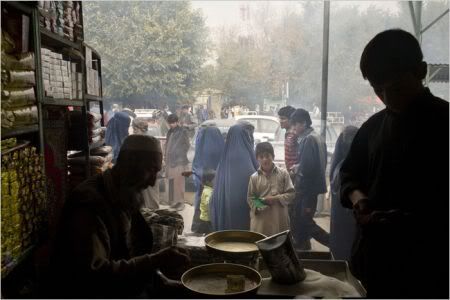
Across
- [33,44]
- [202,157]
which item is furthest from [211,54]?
[33,44]

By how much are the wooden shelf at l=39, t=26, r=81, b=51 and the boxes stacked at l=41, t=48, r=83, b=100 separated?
0.09 metres

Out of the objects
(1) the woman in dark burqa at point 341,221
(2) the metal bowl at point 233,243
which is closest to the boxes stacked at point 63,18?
(2) the metal bowl at point 233,243

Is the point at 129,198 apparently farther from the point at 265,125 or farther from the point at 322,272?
the point at 265,125

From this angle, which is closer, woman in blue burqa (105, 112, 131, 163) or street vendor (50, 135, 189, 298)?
street vendor (50, 135, 189, 298)

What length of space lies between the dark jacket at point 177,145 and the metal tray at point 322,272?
548 centimetres

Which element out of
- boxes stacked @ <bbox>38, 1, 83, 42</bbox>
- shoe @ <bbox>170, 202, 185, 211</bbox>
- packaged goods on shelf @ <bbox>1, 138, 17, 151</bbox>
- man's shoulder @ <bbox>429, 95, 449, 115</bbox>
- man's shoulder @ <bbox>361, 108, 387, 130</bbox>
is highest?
boxes stacked @ <bbox>38, 1, 83, 42</bbox>

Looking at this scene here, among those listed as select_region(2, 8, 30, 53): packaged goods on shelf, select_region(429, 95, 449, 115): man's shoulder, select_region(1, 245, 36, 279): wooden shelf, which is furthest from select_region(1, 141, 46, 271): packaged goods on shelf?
select_region(429, 95, 449, 115): man's shoulder

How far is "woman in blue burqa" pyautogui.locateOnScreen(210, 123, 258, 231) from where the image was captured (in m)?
4.72

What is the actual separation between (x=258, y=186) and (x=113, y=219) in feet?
8.73

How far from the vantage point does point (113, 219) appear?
1.91m

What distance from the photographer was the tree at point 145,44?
11.2 meters

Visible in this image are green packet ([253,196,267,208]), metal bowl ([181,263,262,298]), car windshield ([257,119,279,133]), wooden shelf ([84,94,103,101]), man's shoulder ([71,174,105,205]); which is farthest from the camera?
car windshield ([257,119,279,133])

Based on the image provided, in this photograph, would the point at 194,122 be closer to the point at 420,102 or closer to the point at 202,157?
the point at 202,157

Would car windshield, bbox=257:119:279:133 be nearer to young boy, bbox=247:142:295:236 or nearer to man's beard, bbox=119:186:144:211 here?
young boy, bbox=247:142:295:236
